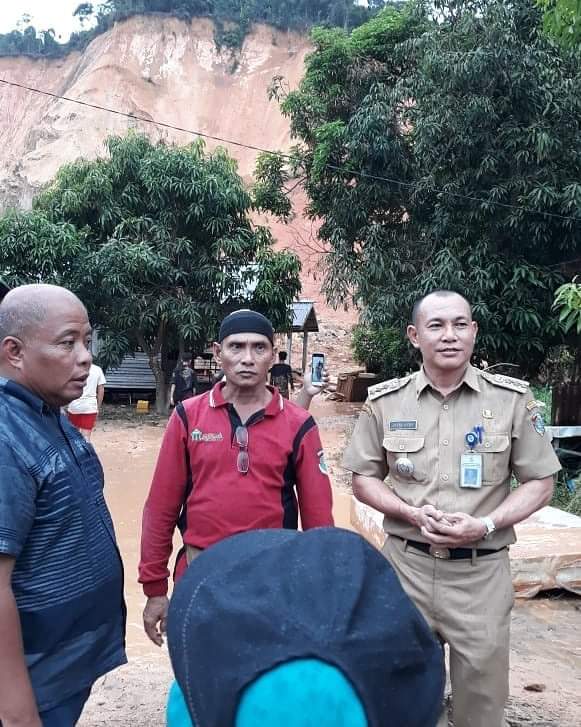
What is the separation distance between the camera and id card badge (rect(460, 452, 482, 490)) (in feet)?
7.55

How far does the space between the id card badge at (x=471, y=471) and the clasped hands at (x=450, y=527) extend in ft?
0.45

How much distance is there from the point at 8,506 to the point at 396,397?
1529mm

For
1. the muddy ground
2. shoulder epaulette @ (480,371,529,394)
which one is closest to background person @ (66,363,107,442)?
the muddy ground

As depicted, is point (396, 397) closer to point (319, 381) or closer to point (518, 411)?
point (518, 411)

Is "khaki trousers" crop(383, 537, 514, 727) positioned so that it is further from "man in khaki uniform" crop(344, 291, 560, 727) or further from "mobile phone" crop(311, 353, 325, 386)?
"mobile phone" crop(311, 353, 325, 386)

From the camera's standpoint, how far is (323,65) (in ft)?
38.9

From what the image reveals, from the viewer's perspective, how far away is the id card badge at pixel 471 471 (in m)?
2.30

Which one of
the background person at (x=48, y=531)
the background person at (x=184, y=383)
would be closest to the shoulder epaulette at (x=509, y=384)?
the background person at (x=48, y=531)

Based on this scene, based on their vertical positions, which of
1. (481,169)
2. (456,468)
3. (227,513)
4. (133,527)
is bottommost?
(133,527)

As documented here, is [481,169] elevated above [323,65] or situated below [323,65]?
below

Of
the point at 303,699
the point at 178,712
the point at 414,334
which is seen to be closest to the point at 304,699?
the point at 303,699

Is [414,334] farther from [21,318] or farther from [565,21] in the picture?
[565,21]

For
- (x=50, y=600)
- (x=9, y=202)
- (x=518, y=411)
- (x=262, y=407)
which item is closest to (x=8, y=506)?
(x=50, y=600)

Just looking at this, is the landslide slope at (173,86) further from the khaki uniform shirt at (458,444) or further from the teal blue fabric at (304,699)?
the teal blue fabric at (304,699)
